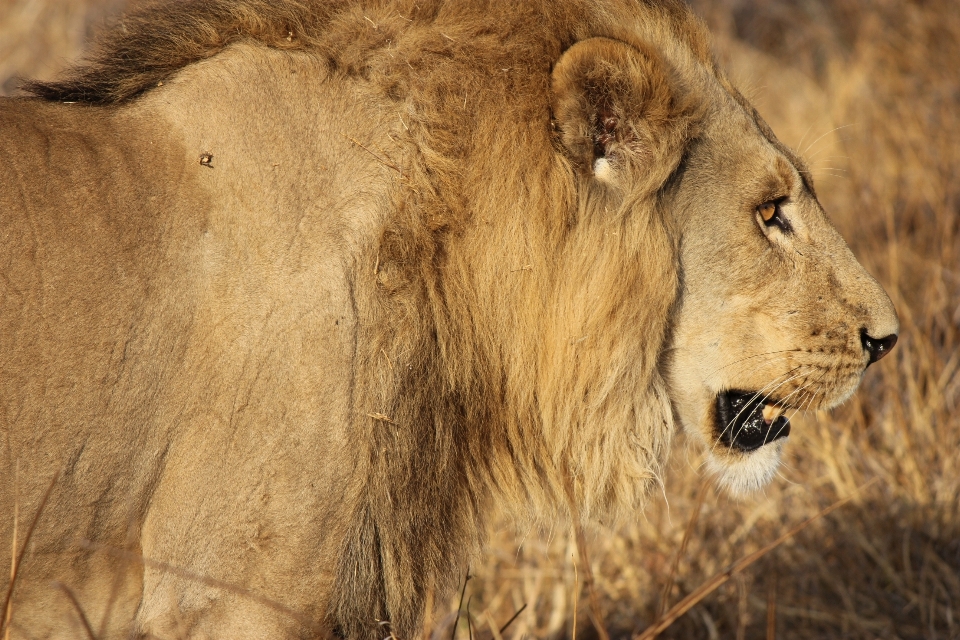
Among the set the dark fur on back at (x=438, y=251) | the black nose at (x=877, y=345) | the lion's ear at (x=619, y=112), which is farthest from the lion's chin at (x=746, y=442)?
the lion's ear at (x=619, y=112)

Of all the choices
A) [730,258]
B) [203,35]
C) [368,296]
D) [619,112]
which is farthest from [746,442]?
[203,35]

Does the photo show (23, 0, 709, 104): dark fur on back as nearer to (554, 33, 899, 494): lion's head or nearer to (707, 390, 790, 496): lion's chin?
(554, 33, 899, 494): lion's head

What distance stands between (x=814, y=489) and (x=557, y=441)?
96.0 inches

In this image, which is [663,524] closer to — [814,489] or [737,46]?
[814,489]

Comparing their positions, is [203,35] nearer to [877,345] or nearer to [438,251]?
[438,251]

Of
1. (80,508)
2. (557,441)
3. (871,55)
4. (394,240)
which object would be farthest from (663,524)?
(871,55)

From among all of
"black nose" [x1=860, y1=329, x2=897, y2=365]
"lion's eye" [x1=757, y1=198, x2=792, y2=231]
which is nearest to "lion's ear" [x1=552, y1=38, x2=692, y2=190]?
"lion's eye" [x1=757, y1=198, x2=792, y2=231]

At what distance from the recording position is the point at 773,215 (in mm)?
2844

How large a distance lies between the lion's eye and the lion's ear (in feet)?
1.24

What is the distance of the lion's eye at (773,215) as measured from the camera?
9.20 ft

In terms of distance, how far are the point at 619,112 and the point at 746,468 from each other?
4.09ft

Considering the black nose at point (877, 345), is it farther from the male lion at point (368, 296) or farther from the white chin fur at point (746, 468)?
the white chin fur at point (746, 468)

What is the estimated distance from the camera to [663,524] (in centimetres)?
476

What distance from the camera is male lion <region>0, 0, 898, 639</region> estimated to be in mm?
2113
